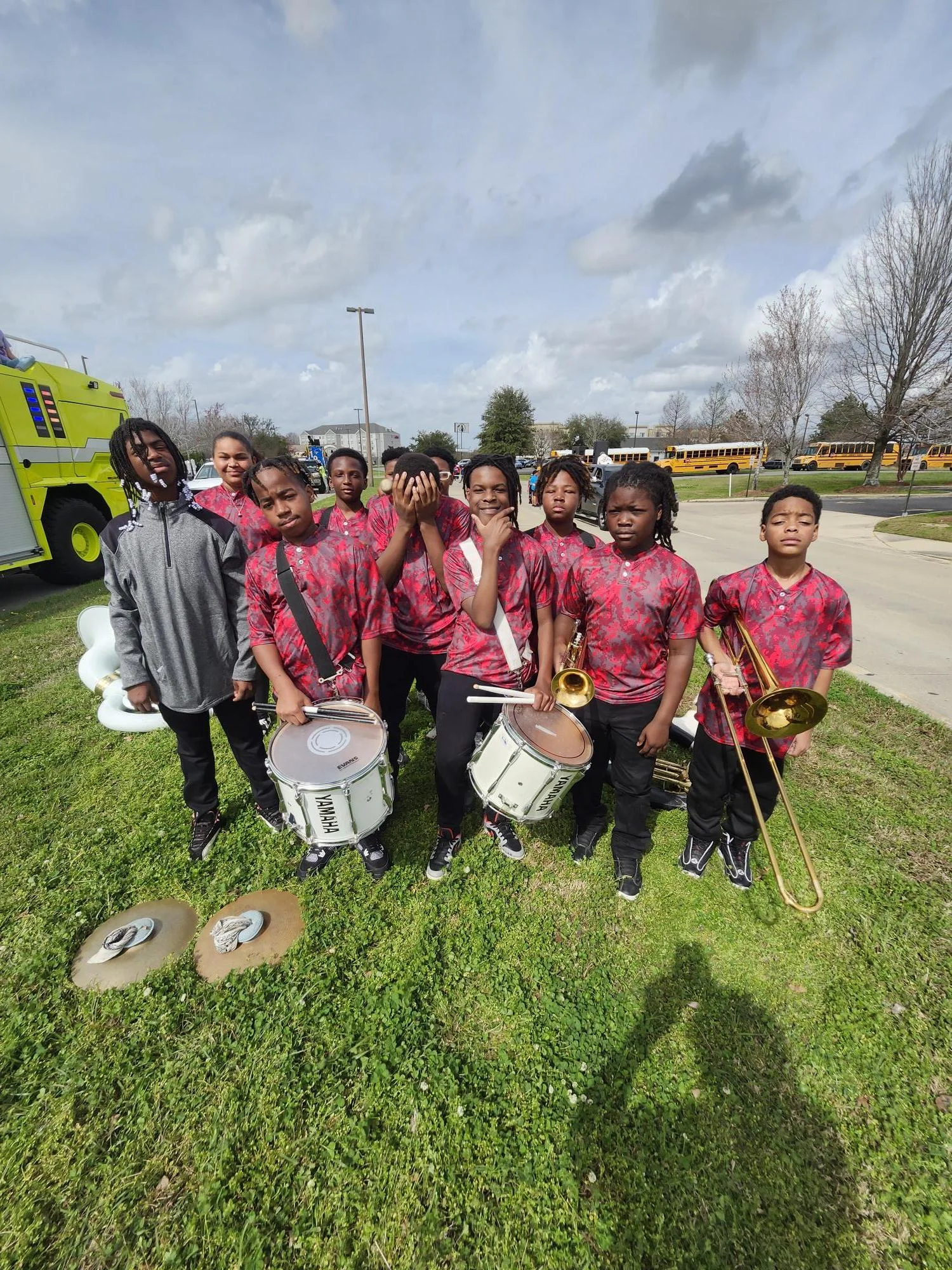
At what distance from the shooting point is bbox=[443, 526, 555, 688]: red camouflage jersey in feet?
8.61

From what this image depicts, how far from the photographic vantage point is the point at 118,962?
2562mm

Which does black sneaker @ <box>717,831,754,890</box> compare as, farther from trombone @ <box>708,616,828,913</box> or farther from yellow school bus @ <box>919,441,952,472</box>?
yellow school bus @ <box>919,441,952,472</box>

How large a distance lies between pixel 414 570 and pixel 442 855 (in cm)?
168

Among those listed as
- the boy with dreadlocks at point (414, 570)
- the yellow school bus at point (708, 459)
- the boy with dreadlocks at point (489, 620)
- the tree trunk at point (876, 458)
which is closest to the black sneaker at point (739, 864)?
the boy with dreadlocks at point (489, 620)

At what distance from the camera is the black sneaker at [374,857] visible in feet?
9.74

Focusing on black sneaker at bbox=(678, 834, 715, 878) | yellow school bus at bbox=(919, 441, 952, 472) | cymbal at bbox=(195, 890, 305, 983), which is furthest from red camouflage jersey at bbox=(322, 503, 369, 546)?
yellow school bus at bbox=(919, 441, 952, 472)

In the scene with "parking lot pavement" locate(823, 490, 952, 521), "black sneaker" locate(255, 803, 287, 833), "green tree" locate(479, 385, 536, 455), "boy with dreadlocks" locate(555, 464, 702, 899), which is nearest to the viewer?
"boy with dreadlocks" locate(555, 464, 702, 899)

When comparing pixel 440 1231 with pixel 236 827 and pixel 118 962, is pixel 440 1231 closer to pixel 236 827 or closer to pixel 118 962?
pixel 118 962

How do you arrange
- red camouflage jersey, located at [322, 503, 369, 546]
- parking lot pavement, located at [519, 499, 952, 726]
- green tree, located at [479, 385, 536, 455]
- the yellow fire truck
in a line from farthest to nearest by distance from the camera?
green tree, located at [479, 385, 536, 455], the yellow fire truck, parking lot pavement, located at [519, 499, 952, 726], red camouflage jersey, located at [322, 503, 369, 546]

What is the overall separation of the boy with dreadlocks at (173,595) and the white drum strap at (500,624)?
4.13ft

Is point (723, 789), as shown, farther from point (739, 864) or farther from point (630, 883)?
point (630, 883)

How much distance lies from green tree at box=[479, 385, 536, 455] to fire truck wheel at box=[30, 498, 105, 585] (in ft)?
173

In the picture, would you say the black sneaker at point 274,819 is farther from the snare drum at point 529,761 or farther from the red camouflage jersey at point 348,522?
the red camouflage jersey at point 348,522

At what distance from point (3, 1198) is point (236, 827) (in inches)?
68.8
